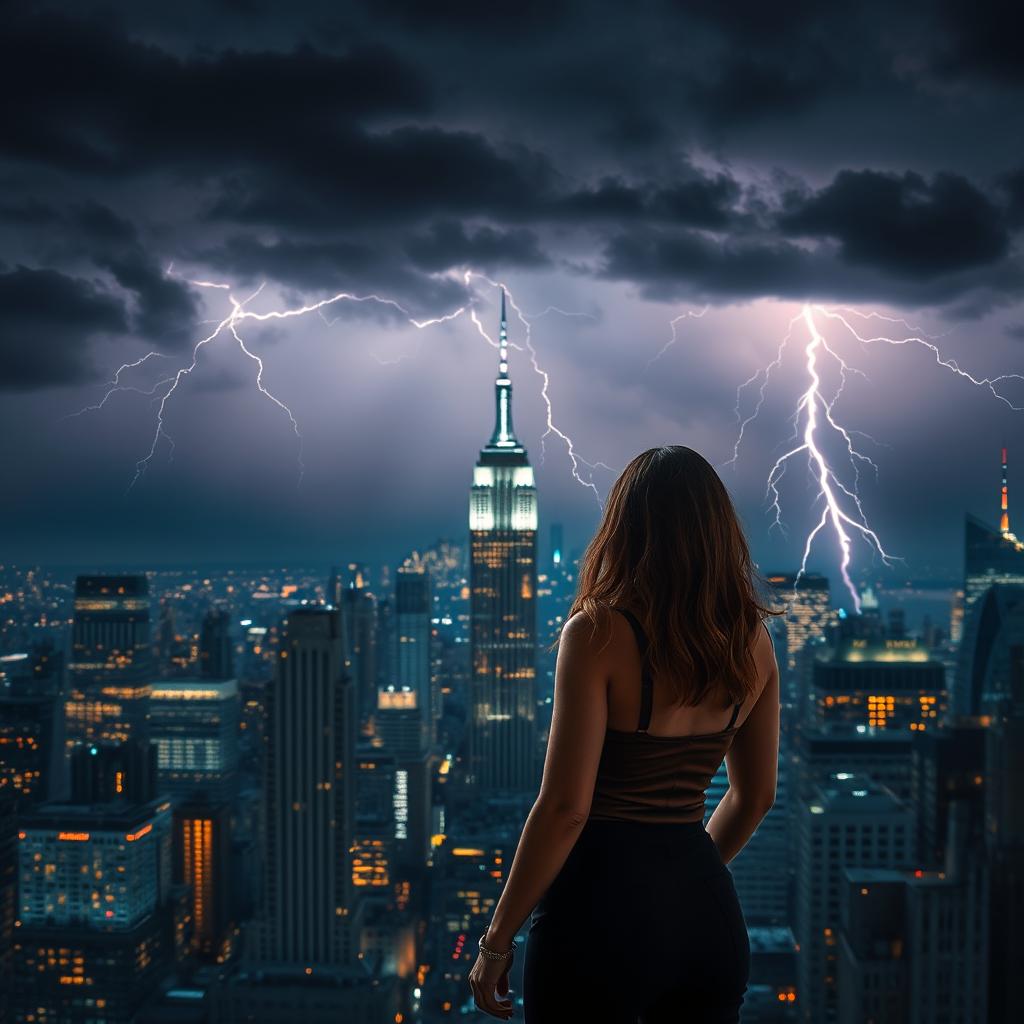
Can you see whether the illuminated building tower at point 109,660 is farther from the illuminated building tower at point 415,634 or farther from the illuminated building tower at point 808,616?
the illuminated building tower at point 808,616

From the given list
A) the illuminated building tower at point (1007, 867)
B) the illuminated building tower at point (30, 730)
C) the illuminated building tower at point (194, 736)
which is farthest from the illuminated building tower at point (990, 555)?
the illuminated building tower at point (194, 736)

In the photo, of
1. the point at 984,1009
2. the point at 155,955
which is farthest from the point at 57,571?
the point at 984,1009

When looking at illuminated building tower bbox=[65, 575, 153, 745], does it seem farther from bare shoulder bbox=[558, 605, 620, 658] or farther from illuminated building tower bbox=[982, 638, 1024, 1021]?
bare shoulder bbox=[558, 605, 620, 658]

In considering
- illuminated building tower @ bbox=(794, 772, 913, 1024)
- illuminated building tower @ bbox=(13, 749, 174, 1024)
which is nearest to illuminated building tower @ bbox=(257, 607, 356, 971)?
illuminated building tower @ bbox=(13, 749, 174, 1024)

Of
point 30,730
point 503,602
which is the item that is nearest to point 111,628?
point 30,730

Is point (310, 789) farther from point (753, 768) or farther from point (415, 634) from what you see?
point (753, 768)
